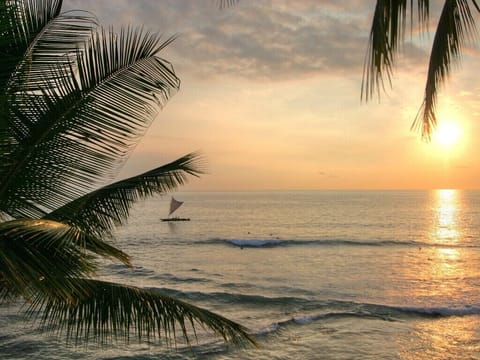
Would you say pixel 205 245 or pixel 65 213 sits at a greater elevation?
pixel 65 213

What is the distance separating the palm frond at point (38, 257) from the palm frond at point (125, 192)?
220 cm

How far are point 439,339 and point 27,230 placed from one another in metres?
16.6

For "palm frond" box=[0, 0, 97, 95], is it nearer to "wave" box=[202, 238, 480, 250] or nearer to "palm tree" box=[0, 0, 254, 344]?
"palm tree" box=[0, 0, 254, 344]

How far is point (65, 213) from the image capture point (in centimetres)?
477

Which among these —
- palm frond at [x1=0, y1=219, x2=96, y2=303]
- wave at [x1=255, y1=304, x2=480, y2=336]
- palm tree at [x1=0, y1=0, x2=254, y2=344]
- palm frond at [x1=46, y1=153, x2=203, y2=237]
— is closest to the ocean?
wave at [x1=255, y1=304, x2=480, y2=336]

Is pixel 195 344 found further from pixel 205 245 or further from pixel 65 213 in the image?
pixel 205 245

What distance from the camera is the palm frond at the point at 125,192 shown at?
17.5 feet

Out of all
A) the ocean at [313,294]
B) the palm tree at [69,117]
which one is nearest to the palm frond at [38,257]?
the palm tree at [69,117]

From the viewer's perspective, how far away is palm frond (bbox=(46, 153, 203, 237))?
17.5 ft

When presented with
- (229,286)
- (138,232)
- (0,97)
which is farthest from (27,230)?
(138,232)

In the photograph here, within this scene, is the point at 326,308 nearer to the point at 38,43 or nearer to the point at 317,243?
the point at 38,43

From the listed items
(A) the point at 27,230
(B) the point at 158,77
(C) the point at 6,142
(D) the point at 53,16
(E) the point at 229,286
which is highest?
(D) the point at 53,16

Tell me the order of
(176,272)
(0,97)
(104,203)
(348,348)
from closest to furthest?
(0,97) < (104,203) < (348,348) < (176,272)

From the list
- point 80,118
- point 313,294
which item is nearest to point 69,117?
point 80,118
